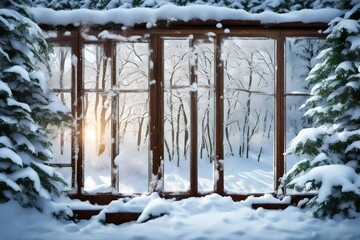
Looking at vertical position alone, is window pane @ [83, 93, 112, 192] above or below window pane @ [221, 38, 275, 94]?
below

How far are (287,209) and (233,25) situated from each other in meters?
3.57

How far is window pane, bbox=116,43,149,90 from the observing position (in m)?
6.69

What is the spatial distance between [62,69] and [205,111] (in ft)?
9.54

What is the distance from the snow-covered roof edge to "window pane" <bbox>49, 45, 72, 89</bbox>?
21.2 inches

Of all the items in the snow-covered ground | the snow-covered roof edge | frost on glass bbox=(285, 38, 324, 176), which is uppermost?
the snow-covered roof edge

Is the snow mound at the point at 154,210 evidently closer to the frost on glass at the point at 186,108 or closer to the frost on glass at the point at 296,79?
the frost on glass at the point at 186,108

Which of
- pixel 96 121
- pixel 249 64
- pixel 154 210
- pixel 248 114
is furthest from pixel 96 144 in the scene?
pixel 249 64

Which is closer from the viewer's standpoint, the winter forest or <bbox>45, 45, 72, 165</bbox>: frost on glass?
the winter forest

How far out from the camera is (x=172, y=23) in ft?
21.2

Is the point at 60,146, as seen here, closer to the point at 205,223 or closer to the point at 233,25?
the point at 205,223

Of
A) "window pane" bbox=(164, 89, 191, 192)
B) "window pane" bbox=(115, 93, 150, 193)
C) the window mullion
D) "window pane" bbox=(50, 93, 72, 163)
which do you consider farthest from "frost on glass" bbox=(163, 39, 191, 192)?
"window pane" bbox=(50, 93, 72, 163)

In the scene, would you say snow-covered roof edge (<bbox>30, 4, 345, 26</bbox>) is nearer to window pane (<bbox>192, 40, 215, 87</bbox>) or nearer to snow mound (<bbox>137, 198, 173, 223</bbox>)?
window pane (<bbox>192, 40, 215, 87</bbox>)

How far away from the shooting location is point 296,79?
269 inches

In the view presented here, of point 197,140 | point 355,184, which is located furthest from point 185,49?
point 355,184
